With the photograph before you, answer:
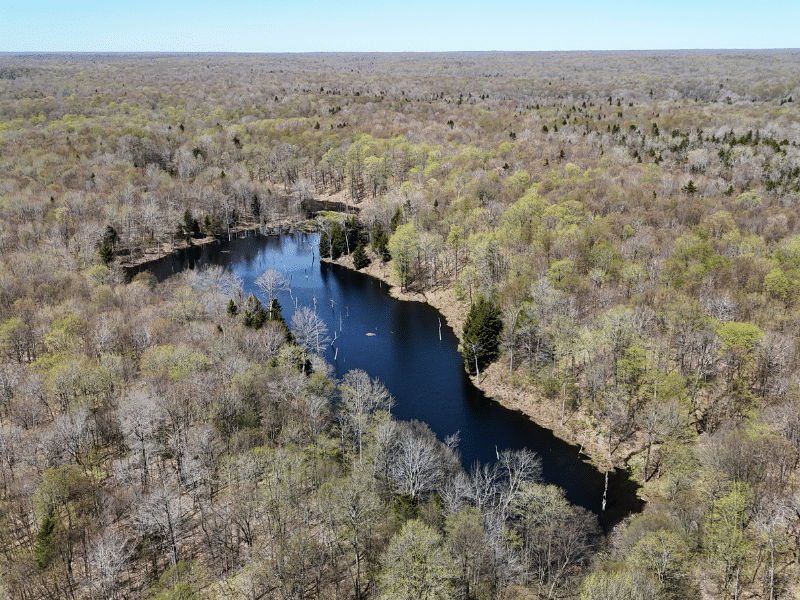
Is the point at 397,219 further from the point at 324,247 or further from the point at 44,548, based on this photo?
the point at 44,548

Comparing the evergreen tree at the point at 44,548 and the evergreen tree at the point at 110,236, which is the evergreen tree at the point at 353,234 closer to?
the evergreen tree at the point at 110,236

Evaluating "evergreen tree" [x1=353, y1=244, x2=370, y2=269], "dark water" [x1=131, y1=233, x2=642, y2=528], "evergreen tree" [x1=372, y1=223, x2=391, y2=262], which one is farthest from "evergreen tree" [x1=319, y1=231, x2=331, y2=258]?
"evergreen tree" [x1=372, y1=223, x2=391, y2=262]

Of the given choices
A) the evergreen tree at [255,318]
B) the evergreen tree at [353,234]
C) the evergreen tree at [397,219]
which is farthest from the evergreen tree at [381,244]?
the evergreen tree at [255,318]

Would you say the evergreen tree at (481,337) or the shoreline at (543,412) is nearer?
the shoreline at (543,412)

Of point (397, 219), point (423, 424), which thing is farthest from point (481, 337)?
point (397, 219)

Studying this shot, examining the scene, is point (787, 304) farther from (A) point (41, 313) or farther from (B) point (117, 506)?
(A) point (41, 313)
